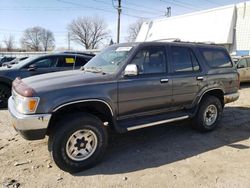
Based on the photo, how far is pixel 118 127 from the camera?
419cm

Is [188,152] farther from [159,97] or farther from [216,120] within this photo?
[216,120]

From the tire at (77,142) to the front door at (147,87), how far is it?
0.55 meters

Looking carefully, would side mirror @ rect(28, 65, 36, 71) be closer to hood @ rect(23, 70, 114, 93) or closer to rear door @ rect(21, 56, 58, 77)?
rear door @ rect(21, 56, 58, 77)

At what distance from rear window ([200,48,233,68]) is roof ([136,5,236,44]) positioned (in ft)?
55.2

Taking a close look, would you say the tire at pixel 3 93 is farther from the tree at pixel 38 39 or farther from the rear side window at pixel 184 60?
the tree at pixel 38 39

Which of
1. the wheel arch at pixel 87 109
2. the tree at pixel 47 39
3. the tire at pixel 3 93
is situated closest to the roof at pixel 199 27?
the tire at pixel 3 93

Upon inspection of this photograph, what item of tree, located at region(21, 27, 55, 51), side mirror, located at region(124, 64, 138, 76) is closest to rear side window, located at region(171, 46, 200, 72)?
side mirror, located at region(124, 64, 138, 76)

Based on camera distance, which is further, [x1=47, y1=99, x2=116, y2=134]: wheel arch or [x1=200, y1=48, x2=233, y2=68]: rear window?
[x1=200, y1=48, x2=233, y2=68]: rear window

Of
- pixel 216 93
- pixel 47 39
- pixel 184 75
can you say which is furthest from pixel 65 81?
pixel 47 39

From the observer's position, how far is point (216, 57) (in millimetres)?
5766

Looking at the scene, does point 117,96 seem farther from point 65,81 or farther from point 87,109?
point 65,81

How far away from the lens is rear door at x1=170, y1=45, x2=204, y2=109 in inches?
192

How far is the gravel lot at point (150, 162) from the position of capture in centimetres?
360

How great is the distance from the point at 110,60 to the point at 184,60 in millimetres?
1544
